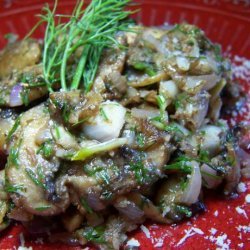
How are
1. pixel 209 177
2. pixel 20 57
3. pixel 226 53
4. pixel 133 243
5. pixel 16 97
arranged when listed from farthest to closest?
pixel 226 53 → pixel 20 57 → pixel 16 97 → pixel 209 177 → pixel 133 243

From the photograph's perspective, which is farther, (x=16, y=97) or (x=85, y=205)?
(x=16, y=97)

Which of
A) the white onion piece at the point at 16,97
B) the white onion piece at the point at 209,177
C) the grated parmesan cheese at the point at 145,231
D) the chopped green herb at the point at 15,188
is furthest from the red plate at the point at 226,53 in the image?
the white onion piece at the point at 16,97

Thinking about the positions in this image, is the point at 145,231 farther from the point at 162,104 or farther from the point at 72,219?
the point at 162,104

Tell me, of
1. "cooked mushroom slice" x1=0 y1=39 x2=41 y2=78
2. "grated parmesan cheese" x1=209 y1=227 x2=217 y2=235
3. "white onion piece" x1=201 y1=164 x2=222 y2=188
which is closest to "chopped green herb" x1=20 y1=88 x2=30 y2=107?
"cooked mushroom slice" x1=0 y1=39 x2=41 y2=78

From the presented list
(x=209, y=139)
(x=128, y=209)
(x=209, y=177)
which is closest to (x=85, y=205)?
(x=128, y=209)

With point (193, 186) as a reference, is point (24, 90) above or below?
above

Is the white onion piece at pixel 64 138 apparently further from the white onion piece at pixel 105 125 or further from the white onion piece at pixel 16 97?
the white onion piece at pixel 16 97
